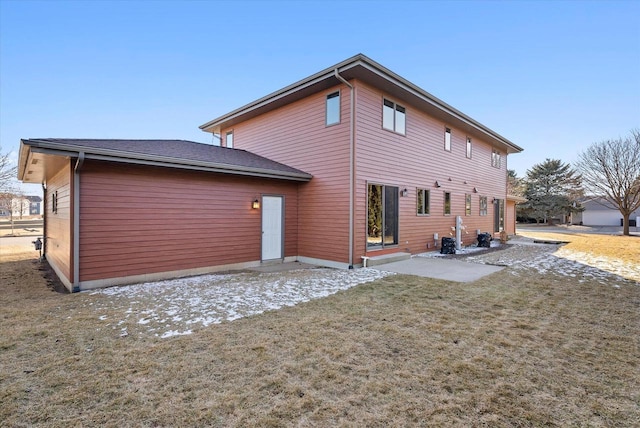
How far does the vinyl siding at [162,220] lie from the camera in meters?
5.73

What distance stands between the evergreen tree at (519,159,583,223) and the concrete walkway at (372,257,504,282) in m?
30.9

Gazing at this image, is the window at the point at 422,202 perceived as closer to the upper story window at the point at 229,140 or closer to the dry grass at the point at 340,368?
the dry grass at the point at 340,368

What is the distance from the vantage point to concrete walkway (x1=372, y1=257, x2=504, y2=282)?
6.59 metres

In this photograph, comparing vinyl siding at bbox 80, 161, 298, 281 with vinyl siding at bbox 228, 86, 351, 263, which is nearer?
vinyl siding at bbox 80, 161, 298, 281

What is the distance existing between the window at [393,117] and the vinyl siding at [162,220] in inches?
145

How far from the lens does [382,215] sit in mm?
8500

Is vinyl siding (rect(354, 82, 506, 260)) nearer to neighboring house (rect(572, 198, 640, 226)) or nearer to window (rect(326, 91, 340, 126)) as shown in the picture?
window (rect(326, 91, 340, 126))

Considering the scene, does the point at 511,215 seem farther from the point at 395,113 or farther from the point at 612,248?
the point at 395,113

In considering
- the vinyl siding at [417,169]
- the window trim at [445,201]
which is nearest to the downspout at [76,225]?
the vinyl siding at [417,169]

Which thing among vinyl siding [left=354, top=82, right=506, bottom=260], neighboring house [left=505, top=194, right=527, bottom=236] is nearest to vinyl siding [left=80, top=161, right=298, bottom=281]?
vinyl siding [left=354, top=82, right=506, bottom=260]

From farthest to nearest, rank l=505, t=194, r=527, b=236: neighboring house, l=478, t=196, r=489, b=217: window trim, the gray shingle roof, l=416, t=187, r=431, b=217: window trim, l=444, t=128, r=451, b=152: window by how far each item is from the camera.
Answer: l=505, t=194, r=527, b=236: neighboring house, l=478, t=196, r=489, b=217: window trim, l=444, t=128, r=451, b=152: window, l=416, t=187, r=431, b=217: window trim, the gray shingle roof

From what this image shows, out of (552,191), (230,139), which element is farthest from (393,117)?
(552,191)

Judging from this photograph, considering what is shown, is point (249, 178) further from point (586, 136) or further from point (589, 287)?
point (586, 136)

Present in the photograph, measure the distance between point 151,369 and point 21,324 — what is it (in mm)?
2544
